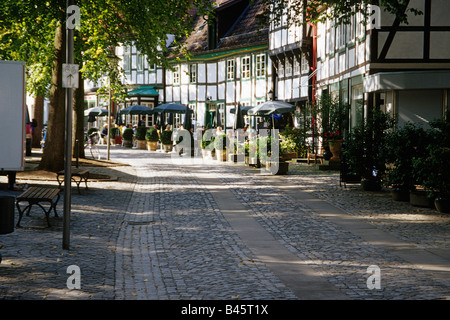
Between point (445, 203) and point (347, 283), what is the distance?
6.53 meters

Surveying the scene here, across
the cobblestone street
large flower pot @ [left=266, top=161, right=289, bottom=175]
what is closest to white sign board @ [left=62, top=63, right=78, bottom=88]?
the cobblestone street

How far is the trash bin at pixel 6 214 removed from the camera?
699 cm

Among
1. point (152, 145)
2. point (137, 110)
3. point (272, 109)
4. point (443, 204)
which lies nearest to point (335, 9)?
point (443, 204)

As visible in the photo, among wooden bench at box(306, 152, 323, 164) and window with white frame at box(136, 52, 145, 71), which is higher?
window with white frame at box(136, 52, 145, 71)

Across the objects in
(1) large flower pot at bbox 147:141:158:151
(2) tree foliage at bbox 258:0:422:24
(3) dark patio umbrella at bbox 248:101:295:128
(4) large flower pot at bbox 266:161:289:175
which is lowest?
(4) large flower pot at bbox 266:161:289:175

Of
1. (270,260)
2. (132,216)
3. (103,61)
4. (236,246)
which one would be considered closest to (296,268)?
(270,260)

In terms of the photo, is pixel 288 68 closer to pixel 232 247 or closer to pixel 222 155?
pixel 222 155

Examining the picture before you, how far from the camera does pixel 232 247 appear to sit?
30.2 feet


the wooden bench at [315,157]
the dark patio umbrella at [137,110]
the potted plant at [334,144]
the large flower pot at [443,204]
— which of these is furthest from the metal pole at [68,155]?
the dark patio umbrella at [137,110]

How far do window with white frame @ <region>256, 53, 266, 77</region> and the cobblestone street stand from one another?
24.4 metres

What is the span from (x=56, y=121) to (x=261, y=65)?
24040 millimetres

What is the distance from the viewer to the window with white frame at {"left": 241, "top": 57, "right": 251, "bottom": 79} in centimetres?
4231

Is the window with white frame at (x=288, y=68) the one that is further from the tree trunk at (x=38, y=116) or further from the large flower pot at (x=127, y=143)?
the tree trunk at (x=38, y=116)

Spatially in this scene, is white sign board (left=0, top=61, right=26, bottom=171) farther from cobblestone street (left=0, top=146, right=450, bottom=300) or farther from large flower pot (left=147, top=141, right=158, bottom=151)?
large flower pot (left=147, top=141, right=158, bottom=151)
